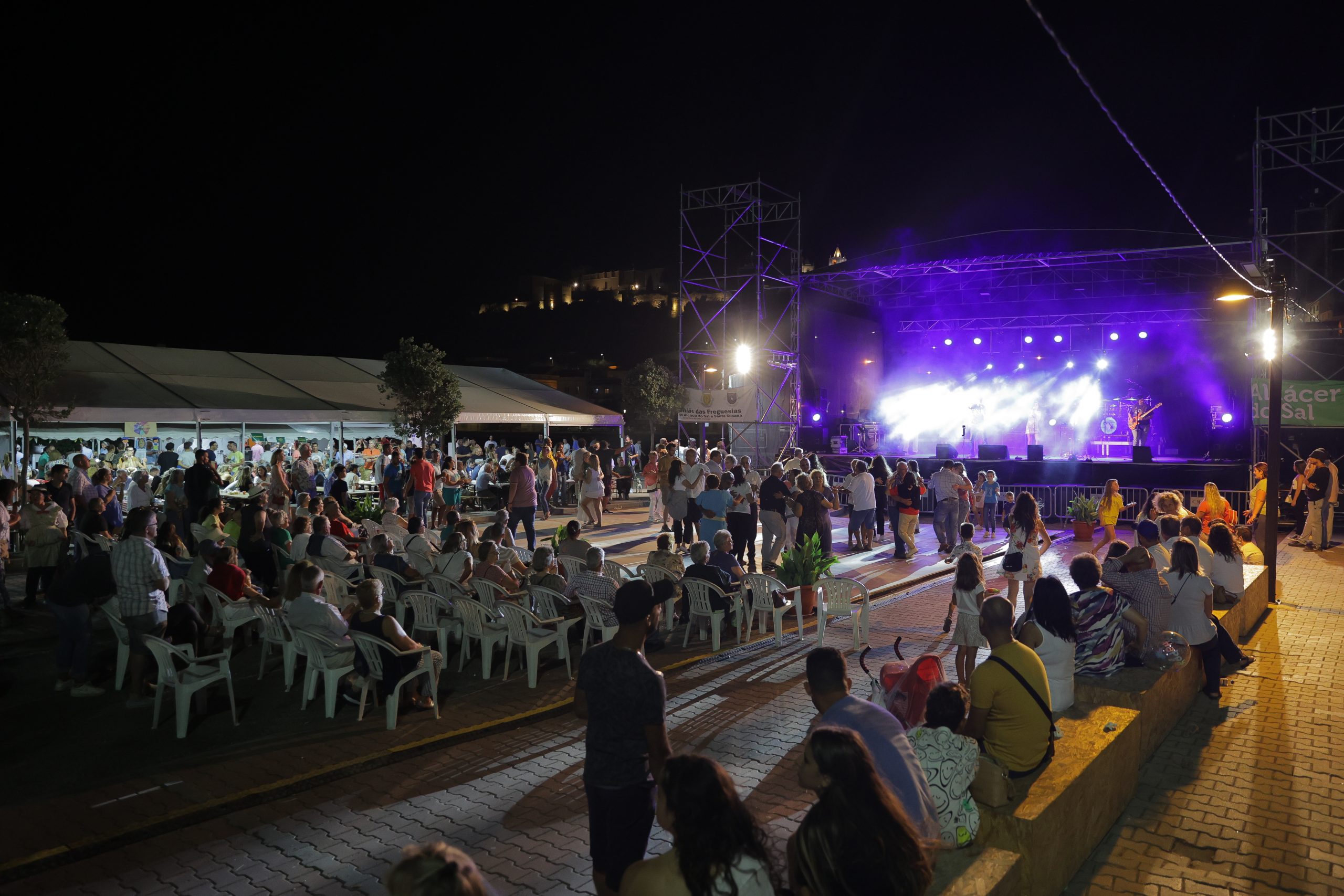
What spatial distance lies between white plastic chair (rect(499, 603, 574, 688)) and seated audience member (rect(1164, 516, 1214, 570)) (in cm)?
541

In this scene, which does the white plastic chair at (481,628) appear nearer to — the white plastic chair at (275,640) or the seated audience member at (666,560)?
the white plastic chair at (275,640)

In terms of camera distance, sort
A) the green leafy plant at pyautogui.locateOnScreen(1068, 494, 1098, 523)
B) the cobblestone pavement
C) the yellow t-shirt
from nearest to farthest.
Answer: the yellow t-shirt, the cobblestone pavement, the green leafy plant at pyautogui.locateOnScreen(1068, 494, 1098, 523)

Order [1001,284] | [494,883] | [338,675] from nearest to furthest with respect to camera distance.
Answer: [494,883] → [338,675] → [1001,284]

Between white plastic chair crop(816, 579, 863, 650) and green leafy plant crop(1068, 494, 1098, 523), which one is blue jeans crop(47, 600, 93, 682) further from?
green leafy plant crop(1068, 494, 1098, 523)

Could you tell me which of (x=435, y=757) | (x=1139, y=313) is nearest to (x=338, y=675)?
(x=435, y=757)

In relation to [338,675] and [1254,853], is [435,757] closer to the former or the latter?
[338,675]

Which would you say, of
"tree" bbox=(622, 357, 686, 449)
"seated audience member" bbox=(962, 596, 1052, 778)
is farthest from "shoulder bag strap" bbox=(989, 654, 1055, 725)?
"tree" bbox=(622, 357, 686, 449)

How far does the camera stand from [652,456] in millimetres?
16344

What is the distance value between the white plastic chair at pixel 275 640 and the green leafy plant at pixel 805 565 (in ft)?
14.6

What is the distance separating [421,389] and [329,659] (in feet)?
44.2

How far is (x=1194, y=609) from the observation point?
6.15 metres

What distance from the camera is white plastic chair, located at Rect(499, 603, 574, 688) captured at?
6445 millimetres

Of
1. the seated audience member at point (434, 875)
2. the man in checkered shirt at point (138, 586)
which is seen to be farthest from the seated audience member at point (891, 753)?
the man in checkered shirt at point (138, 586)

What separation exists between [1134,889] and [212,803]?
4.64m
